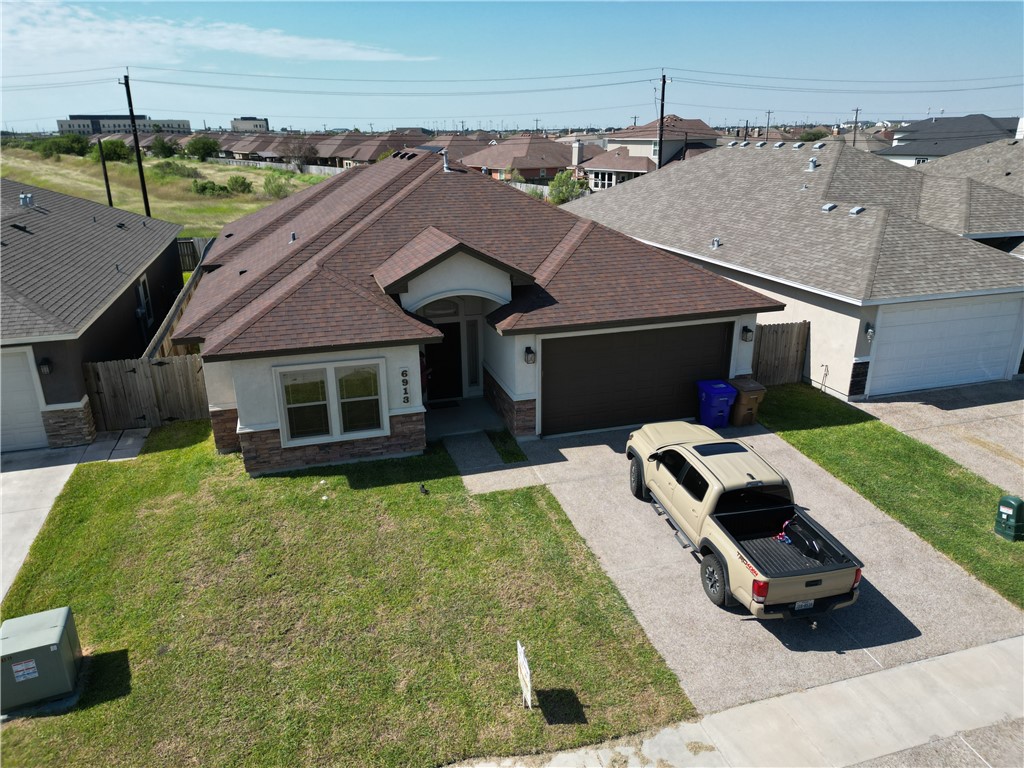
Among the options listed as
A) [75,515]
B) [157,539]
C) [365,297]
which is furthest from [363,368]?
[75,515]

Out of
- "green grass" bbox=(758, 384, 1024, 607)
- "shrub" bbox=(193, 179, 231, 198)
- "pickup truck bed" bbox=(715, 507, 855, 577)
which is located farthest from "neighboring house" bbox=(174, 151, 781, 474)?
"shrub" bbox=(193, 179, 231, 198)

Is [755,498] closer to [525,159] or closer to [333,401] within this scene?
[333,401]

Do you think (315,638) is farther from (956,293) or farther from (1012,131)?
(1012,131)

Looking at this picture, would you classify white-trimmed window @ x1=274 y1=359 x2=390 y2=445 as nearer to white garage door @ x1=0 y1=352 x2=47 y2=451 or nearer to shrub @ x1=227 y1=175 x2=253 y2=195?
white garage door @ x1=0 y1=352 x2=47 y2=451

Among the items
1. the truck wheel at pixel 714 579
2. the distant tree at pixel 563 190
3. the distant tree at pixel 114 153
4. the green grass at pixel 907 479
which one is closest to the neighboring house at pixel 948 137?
the distant tree at pixel 563 190

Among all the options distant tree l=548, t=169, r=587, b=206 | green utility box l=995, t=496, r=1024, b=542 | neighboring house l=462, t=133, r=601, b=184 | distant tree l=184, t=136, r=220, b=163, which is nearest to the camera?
green utility box l=995, t=496, r=1024, b=542

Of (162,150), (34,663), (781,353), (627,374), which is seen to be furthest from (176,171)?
(34,663)
